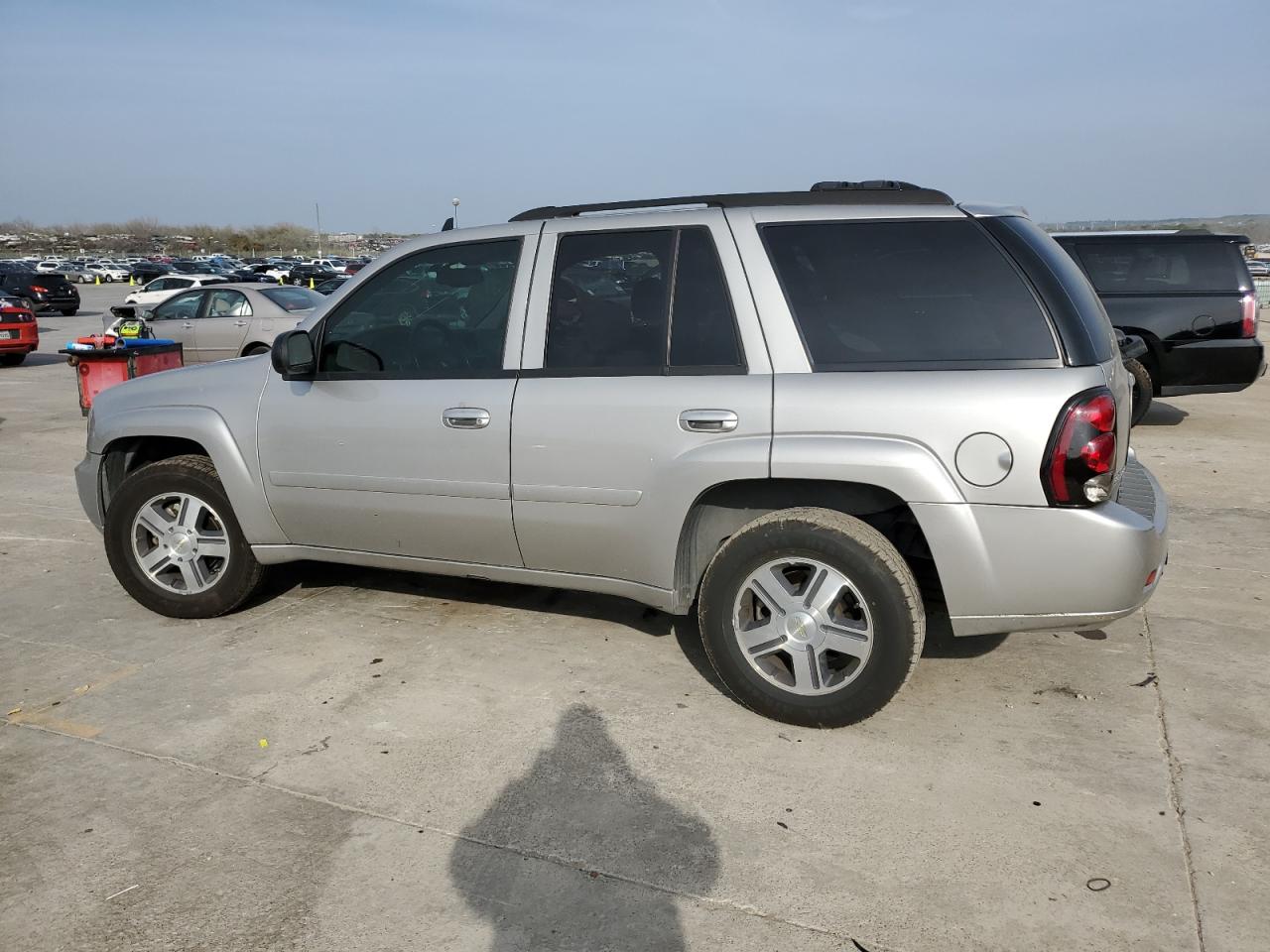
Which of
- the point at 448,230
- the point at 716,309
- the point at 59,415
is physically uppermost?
the point at 448,230

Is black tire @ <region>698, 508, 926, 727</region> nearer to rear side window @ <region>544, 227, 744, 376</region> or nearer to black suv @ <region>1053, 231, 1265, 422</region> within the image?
rear side window @ <region>544, 227, 744, 376</region>

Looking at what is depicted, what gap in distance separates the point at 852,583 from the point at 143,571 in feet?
11.3

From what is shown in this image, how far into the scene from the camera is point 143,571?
5.13 meters

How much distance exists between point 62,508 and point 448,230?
4501 mm

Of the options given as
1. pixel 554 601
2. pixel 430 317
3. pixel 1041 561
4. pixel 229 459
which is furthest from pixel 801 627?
pixel 229 459

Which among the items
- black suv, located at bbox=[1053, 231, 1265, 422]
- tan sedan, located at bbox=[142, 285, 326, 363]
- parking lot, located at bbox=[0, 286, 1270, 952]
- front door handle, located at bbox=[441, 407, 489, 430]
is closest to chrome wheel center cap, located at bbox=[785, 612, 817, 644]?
parking lot, located at bbox=[0, 286, 1270, 952]

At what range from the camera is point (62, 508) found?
24.8 feet

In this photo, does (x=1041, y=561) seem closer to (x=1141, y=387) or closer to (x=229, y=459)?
(x=229, y=459)

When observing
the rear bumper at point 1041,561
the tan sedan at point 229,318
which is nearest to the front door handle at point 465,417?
the rear bumper at point 1041,561

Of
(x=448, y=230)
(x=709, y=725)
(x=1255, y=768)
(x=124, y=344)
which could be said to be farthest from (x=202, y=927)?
(x=124, y=344)

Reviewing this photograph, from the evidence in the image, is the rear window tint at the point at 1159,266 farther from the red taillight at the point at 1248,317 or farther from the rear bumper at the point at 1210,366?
the rear bumper at the point at 1210,366

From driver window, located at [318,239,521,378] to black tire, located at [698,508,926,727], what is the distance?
4.28ft

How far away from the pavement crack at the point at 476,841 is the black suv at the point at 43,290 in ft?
99.6

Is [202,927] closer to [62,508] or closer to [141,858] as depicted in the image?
[141,858]
